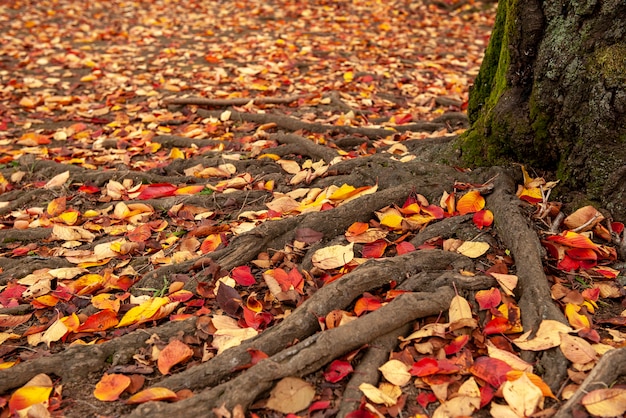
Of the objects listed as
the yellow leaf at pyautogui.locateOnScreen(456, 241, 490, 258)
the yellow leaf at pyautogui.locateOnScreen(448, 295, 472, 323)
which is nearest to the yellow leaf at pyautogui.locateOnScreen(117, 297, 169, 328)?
the yellow leaf at pyautogui.locateOnScreen(448, 295, 472, 323)

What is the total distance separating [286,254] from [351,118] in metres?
Answer: 2.49

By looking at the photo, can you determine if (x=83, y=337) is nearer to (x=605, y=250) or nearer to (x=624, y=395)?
(x=624, y=395)

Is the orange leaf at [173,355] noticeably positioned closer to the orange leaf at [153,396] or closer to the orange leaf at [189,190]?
the orange leaf at [153,396]

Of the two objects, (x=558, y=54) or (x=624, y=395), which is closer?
(x=624, y=395)

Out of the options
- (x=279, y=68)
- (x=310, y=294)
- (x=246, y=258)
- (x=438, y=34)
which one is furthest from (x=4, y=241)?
(x=438, y=34)

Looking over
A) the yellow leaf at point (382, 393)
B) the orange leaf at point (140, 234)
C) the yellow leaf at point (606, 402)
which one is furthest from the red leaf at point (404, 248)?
the orange leaf at point (140, 234)

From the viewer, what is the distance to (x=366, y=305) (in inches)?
94.7

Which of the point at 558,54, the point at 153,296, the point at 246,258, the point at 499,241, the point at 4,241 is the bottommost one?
the point at 4,241

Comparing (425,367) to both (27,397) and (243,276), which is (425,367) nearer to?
(243,276)

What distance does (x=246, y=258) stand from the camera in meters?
2.84

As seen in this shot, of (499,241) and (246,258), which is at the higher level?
(499,241)

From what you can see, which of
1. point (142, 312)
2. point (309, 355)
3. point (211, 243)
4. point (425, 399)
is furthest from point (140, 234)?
point (425, 399)

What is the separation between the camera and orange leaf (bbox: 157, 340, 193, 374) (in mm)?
2277

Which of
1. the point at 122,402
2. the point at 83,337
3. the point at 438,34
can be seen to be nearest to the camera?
the point at 122,402
